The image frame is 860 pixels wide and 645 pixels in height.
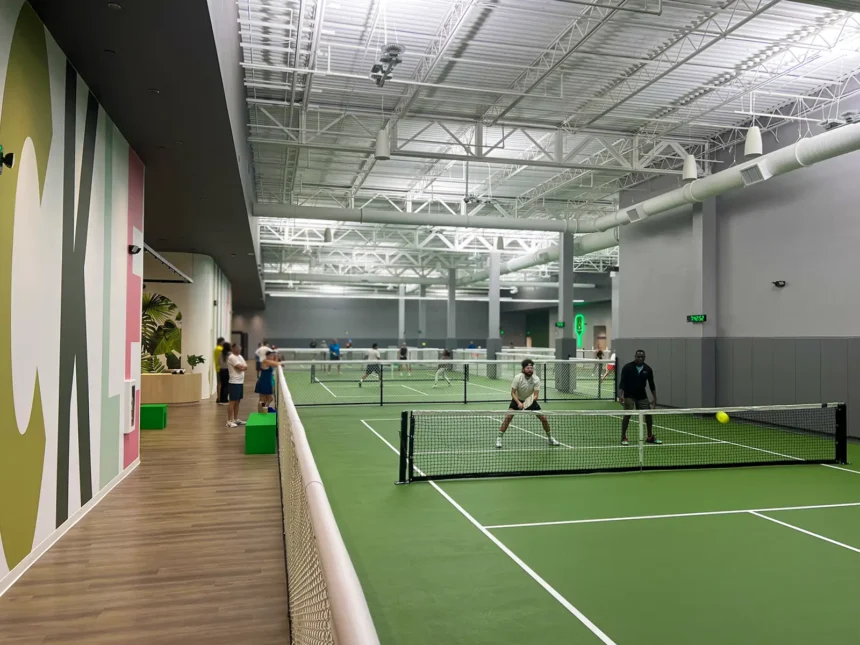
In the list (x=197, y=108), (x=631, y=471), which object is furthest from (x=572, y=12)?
(x=631, y=471)

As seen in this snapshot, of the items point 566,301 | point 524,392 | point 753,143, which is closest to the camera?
point 524,392

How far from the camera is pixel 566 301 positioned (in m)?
24.5

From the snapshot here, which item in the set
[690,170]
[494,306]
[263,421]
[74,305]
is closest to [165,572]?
[74,305]

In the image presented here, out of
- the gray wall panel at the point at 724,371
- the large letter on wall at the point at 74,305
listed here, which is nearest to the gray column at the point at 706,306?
the gray wall panel at the point at 724,371

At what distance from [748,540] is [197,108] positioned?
777 cm

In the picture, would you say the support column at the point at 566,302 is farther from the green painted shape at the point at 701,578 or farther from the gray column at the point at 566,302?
the green painted shape at the point at 701,578

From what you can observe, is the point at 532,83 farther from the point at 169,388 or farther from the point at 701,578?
the point at 169,388

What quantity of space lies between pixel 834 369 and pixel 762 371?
2075mm

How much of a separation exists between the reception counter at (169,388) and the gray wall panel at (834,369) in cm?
1619

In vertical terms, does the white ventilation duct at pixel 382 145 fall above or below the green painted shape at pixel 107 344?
above

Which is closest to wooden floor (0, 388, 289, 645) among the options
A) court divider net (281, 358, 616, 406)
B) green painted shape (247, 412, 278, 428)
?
green painted shape (247, 412, 278, 428)

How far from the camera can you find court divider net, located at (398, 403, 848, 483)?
1009 centimetres

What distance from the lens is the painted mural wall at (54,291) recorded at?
5.30m

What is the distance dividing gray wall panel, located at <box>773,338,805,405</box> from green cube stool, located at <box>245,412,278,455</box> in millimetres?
11544
